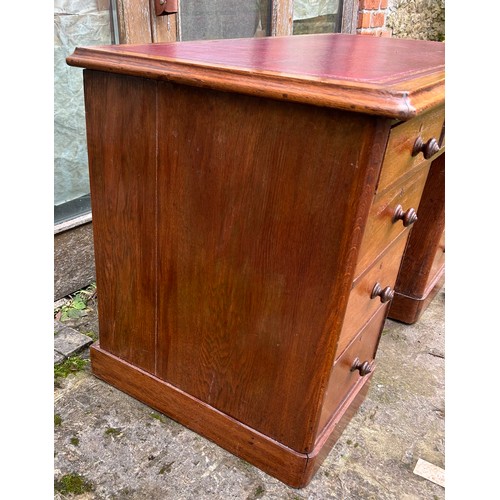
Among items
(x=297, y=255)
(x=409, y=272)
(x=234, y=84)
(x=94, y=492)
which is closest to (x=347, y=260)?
(x=297, y=255)

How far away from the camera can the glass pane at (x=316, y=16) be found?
2.68m

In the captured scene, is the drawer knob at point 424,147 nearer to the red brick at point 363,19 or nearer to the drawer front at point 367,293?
the drawer front at point 367,293

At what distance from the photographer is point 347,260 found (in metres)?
0.96

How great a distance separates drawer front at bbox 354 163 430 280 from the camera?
997 mm

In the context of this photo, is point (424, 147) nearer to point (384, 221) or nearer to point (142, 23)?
point (384, 221)

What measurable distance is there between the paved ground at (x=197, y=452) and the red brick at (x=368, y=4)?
2425mm

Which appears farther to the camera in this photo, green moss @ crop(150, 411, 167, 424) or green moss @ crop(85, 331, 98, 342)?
green moss @ crop(85, 331, 98, 342)

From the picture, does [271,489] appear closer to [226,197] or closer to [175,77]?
[226,197]

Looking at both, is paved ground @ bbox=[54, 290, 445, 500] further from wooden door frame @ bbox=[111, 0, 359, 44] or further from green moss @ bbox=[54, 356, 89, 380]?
wooden door frame @ bbox=[111, 0, 359, 44]

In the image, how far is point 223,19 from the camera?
2180mm

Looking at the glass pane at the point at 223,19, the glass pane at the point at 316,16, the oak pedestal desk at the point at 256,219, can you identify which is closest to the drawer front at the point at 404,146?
the oak pedestal desk at the point at 256,219

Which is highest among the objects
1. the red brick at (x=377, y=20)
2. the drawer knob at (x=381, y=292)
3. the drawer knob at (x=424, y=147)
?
the red brick at (x=377, y=20)

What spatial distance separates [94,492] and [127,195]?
0.76m

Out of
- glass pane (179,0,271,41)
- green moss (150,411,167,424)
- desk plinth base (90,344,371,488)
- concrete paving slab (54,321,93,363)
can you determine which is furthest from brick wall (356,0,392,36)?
green moss (150,411,167,424)
